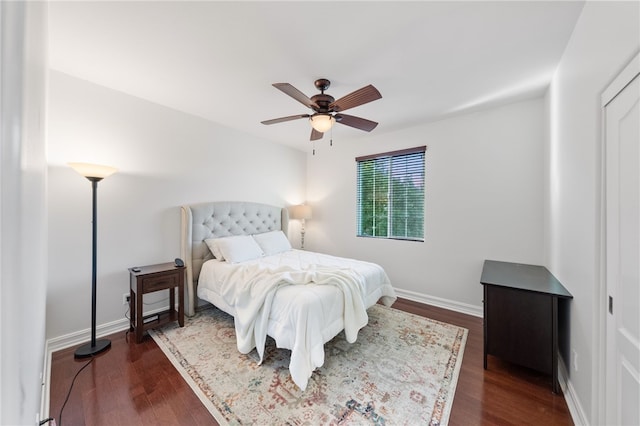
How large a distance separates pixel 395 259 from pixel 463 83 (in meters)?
2.48

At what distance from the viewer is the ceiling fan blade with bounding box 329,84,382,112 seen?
1.87 m

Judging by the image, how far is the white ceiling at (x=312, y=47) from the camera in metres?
1.55

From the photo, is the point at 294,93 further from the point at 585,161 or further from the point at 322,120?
the point at 585,161

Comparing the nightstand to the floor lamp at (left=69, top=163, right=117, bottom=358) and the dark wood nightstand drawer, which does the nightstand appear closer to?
the dark wood nightstand drawer

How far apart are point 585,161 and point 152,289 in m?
3.74

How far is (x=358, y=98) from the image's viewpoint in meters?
2.00

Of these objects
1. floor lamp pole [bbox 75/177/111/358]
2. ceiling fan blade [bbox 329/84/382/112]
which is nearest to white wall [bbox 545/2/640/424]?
ceiling fan blade [bbox 329/84/382/112]

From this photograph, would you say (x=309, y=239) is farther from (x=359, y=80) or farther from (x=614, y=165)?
(x=614, y=165)

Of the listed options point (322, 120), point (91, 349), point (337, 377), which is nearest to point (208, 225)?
point (91, 349)

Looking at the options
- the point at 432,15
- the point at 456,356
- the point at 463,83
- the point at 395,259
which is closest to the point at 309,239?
the point at 395,259

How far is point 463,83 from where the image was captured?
2.40m

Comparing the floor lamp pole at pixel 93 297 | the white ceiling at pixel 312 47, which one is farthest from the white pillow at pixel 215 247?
the white ceiling at pixel 312 47

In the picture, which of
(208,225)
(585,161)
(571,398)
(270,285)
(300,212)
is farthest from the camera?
(300,212)

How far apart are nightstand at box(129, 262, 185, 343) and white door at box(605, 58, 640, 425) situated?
3340 millimetres
